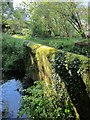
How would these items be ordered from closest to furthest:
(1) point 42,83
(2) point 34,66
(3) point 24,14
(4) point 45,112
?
(4) point 45,112 → (1) point 42,83 → (2) point 34,66 → (3) point 24,14

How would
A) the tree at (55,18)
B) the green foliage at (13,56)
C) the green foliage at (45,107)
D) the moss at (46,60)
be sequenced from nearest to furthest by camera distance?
the green foliage at (45,107) → the moss at (46,60) → the green foliage at (13,56) → the tree at (55,18)

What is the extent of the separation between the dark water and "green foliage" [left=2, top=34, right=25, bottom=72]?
2.72 ft

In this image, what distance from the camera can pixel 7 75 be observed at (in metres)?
7.95

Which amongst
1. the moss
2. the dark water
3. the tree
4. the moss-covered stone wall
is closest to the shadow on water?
the dark water

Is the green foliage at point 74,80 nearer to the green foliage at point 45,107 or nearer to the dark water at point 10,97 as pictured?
the green foliage at point 45,107

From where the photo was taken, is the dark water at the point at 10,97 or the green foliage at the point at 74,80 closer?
the green foliage at the point at 74,80

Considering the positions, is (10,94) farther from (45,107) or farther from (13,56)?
(13,56)

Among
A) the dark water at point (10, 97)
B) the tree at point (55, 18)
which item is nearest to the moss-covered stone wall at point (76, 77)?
the dark water at point (10, 97)

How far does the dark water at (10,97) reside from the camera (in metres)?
4.63

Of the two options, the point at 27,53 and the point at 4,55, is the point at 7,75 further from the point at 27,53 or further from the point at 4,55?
the point at 27,53

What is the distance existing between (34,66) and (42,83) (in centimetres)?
136

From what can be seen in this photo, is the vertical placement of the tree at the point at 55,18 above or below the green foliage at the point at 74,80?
above

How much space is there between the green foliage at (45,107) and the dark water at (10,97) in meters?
0.30

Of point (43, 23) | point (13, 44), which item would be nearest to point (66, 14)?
point (43, 23)
